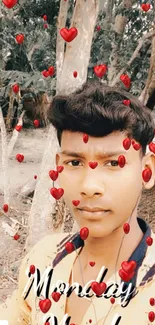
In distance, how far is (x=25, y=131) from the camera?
281 inches

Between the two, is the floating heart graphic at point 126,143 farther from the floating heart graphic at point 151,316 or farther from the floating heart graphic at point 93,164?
the floating heart graphic at point 151,316

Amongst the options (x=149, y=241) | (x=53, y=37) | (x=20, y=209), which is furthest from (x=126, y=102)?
(x=20, y=209)

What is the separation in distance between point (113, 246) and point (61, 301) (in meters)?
0.18

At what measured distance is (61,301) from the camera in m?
1.02

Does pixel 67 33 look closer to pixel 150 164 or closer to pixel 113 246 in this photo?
pixel 150 164

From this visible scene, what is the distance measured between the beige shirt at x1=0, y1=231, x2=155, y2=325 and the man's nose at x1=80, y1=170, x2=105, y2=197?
18cm

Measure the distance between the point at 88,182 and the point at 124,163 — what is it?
0.09m

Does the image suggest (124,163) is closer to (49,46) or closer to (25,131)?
(49,46)

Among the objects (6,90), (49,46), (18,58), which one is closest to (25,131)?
(18,58)

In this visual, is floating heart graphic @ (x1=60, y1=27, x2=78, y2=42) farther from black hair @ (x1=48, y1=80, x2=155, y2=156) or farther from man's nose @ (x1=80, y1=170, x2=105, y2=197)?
man's nose @ (x1=80, y1=170, x2=105, y2=197)

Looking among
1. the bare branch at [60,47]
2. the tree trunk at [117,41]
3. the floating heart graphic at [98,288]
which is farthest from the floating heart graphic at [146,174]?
the tree trunk at [117,41]

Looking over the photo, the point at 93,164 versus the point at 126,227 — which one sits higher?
the point at 93,164

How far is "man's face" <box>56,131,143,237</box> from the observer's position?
880mm

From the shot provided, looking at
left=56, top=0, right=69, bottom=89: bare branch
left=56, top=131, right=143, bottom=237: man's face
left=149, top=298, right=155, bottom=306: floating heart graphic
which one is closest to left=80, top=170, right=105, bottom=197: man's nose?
left=56, top=131, right=143, bottom=237: man's face
